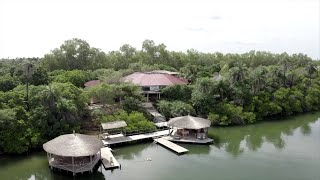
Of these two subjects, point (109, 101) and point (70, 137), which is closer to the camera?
point (70, 137)

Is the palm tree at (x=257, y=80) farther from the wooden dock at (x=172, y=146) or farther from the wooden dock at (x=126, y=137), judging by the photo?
the wooden dock at (x=172, y=146)

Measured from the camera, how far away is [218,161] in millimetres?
30016

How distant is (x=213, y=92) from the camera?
4541cm

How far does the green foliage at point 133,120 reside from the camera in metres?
35.8

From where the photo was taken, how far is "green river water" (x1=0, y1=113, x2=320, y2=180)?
86.9 ft

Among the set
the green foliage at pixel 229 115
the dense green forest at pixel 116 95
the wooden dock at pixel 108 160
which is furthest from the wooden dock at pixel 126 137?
the green foliage at pixel 229 115

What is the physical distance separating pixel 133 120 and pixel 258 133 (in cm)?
1583

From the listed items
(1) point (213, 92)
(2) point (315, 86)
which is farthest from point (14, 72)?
(2) point (315, 86)

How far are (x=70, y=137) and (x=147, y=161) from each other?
24.0 feet

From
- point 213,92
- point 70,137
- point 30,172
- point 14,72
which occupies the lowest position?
point 30,172

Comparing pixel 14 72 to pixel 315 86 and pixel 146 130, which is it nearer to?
pixel 146 130

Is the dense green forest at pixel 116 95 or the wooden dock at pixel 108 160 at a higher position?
the dense green forest at pixel 116 95

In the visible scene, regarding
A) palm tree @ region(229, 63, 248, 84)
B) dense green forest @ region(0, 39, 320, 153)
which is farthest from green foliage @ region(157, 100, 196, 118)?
palm tree @ region(229, 63, 248, 84)

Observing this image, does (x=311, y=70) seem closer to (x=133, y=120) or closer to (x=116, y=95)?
(x=116, y=95)
